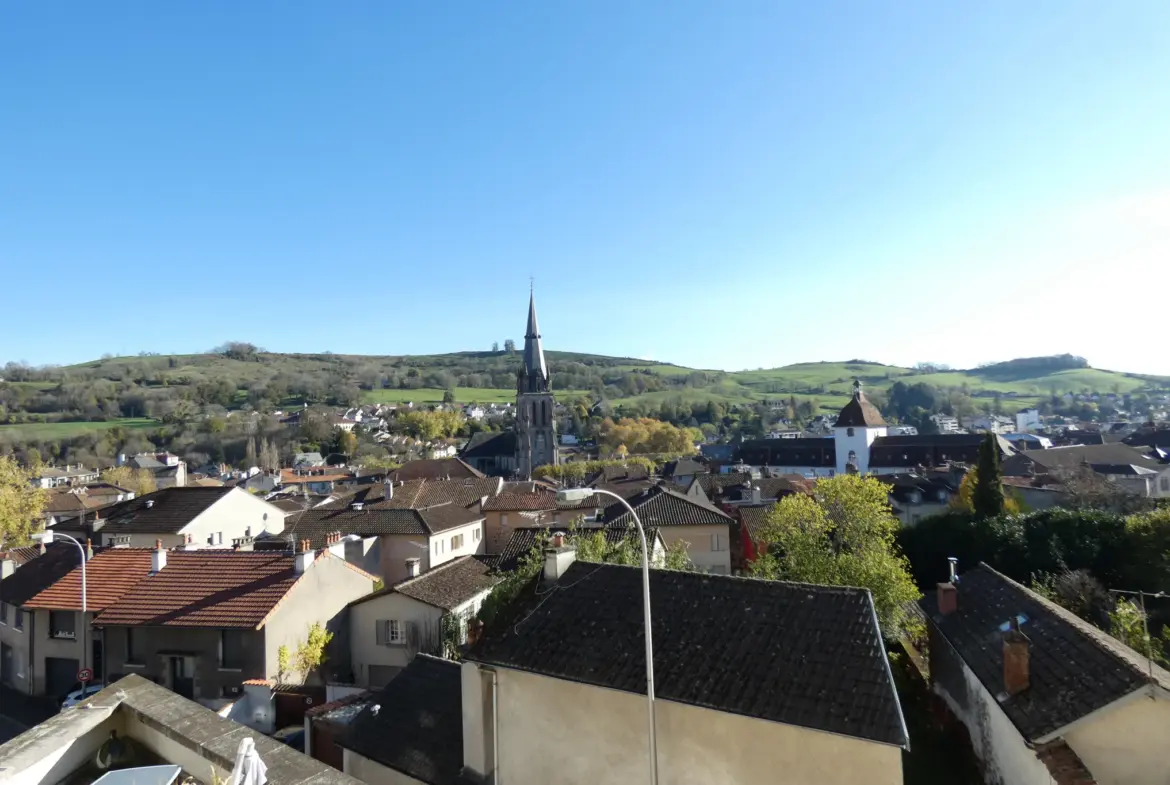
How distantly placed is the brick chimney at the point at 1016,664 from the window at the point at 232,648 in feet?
67.1

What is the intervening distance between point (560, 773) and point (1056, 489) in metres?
46.9

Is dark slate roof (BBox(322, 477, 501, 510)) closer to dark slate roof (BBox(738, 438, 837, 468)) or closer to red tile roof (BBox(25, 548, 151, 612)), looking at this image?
red tile roof (BBox(25, 548, 151, 612))

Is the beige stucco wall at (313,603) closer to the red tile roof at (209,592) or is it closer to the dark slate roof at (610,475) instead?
the red tile roof at (209,592)

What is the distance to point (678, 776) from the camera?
10445mm

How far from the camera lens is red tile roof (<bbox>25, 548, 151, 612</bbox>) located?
23891 mm

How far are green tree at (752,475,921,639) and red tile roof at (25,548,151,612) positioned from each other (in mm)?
23082

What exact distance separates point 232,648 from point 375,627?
4.56m

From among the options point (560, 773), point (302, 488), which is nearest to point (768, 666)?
point (560, 773)

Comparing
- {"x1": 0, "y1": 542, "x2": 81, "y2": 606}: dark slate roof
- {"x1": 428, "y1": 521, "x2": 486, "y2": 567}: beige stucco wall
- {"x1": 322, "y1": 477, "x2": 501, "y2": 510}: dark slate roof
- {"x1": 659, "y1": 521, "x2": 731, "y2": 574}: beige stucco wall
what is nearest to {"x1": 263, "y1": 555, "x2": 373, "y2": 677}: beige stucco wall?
{"x1": 428, "y1": 521, "x2": 486, "y2": 567}: beige stucco wall

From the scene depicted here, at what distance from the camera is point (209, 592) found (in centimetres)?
2259

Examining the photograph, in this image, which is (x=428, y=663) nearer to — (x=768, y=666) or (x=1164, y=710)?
(x=768, y=666)

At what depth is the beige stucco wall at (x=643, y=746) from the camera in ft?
31.1

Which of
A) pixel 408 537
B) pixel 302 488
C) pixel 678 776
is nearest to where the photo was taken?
pixel 678 776

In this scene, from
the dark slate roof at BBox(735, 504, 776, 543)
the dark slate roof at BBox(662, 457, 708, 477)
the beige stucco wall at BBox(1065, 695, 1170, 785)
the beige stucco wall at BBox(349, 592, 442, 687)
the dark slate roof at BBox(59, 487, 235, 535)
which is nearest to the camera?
the beige stucco wall at BBox(1065, 695, 1170, 785)
